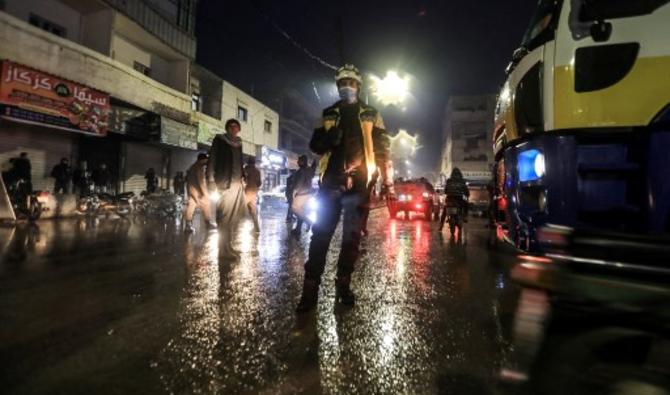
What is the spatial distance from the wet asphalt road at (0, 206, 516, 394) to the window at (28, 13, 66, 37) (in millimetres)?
13492

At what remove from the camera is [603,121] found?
2553 mm

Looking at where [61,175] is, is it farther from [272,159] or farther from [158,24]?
[272,159]

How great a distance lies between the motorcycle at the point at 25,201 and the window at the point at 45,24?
726 centimetres

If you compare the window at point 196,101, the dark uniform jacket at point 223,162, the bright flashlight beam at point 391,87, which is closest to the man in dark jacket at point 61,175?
the window at point 196,101

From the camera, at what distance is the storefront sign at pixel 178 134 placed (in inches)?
681

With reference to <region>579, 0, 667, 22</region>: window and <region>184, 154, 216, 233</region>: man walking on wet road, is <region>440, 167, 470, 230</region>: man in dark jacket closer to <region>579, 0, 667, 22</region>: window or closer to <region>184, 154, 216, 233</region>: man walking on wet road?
<region>184, 154, 216, 233</region>: man walking on wet road

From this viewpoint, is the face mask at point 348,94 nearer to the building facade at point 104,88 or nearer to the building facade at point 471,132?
the building facade at point 104,88

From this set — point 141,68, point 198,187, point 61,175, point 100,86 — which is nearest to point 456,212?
point 198,187

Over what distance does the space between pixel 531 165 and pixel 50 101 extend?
14.7m

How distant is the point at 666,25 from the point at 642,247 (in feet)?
5.61

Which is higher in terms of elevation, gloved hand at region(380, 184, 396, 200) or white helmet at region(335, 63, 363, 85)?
white helmet at region(335, 63, 363, 85)

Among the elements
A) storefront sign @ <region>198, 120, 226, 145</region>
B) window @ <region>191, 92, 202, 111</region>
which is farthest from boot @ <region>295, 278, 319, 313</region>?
window @ <region>191, 92, 202, 111</region>

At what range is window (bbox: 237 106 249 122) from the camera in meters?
27.1

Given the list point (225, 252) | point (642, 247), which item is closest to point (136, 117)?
point (225, 252)
